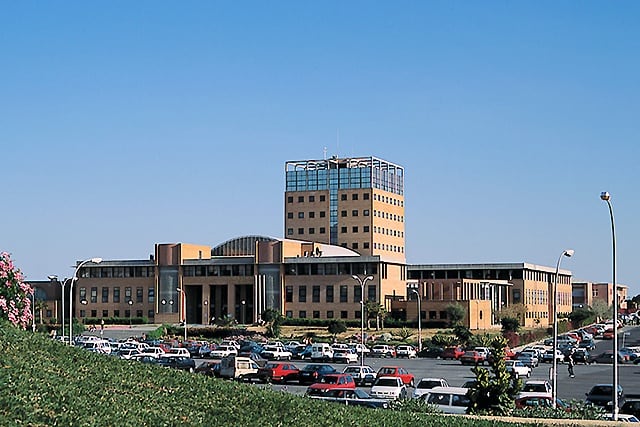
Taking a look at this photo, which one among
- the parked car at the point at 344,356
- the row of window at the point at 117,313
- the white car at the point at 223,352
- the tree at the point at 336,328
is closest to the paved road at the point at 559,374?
the parked car at the point at 344,356

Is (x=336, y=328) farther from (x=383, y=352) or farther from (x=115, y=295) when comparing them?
(x=115, y=295)

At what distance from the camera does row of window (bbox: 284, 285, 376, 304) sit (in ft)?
354

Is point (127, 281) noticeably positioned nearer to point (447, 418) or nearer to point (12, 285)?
point (12, 285)

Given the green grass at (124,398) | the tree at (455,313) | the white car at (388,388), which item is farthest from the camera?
the tree at (455,313)

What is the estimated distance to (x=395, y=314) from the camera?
110m

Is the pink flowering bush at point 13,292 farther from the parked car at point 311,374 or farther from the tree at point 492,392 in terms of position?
the parked car at point 311,374

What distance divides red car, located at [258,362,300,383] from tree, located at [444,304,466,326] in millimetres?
51680

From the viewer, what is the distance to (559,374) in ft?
200

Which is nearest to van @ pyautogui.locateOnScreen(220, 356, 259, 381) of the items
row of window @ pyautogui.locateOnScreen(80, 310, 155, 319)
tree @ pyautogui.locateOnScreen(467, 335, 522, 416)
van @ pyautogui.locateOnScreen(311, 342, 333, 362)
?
van @ pyautogui.locateOnScreen(311, 342, 333, 362)

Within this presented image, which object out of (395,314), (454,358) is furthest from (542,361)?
(395,314)

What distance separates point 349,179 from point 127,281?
40.9 metres

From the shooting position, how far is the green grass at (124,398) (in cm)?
1145

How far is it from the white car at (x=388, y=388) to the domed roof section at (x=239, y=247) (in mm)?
75269

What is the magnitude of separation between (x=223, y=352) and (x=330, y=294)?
38.0 m
